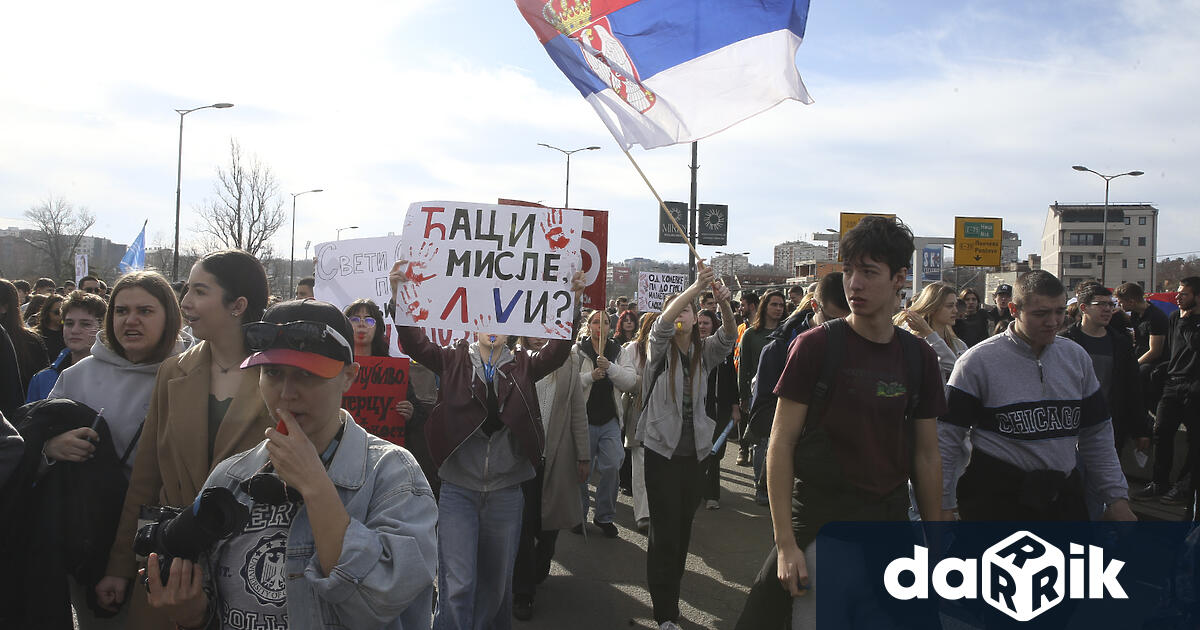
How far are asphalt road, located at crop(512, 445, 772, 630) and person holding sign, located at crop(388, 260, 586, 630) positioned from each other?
37.5 inches

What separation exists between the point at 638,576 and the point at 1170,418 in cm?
637

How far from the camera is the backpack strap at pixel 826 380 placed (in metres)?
3.02

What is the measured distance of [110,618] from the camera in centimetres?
312

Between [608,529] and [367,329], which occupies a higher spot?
[367,329]

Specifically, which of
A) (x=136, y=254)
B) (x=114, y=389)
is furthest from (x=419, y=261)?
(x=136, y=254)

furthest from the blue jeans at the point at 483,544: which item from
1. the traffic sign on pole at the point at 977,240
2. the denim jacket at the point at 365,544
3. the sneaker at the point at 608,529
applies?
the traffic sign on pole at the point at 977,240

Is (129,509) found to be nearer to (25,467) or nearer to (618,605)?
(25,467)

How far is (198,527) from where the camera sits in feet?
6.32

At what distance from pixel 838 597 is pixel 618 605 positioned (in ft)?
9.55

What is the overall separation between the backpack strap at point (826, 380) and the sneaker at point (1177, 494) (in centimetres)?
780

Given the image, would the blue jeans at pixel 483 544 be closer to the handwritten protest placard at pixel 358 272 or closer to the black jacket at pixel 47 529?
the black jacket at pixel 47 529

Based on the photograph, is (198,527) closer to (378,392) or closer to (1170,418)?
(378,392)

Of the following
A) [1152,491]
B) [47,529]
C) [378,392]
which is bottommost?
[1152,491]

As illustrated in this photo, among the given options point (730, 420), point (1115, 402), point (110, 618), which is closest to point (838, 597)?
point (110, 618)
